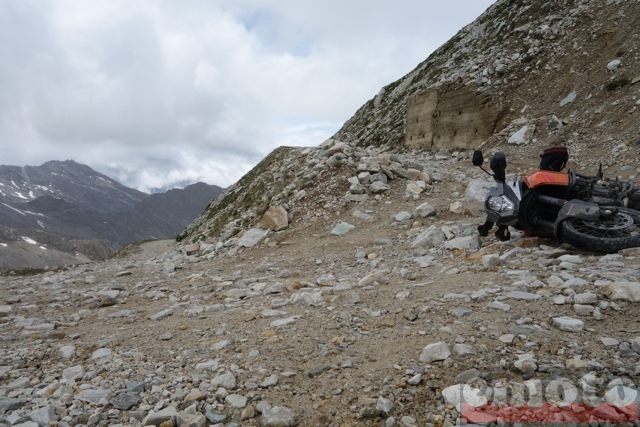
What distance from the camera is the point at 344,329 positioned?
14.7ft

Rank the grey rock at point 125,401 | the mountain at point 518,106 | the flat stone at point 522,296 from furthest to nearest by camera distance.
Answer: the mountain at point 518,106
the flat stone at point 522,296
the grey rock at point 125,401

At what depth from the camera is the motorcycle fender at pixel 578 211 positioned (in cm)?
569

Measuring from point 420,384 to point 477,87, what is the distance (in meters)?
25.1

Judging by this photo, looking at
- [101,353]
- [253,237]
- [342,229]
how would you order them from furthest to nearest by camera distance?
1. [253,237]
2. [342,229]
3. [101,353]

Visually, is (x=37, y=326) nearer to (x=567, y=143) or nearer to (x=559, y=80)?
(x=567, y=143)

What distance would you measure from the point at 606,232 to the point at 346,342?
443cm

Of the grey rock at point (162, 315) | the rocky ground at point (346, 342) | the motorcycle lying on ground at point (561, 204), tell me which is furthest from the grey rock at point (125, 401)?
the motorcycle lying on ground at point (561, 204)

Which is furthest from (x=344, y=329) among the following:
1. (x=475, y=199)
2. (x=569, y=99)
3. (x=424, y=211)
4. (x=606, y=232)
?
(x=569, y=99)

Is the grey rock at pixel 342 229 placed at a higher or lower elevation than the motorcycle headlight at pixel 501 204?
lower

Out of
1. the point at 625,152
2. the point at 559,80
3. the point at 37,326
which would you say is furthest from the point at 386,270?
the point at 559,80

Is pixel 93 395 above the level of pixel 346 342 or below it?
above

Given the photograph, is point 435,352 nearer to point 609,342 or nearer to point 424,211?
point 609,342

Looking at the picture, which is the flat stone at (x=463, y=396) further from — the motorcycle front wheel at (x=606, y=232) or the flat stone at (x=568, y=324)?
the motorcycle front wheel at (x=606, y=232)

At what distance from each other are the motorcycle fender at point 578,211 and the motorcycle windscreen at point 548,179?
0.51 metres
